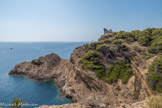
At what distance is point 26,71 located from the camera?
43906 millimetres

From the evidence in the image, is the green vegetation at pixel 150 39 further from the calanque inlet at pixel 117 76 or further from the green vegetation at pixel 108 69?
the green vegetation at pixel 108 69

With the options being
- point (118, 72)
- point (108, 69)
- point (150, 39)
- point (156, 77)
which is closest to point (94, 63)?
point (108, 69)

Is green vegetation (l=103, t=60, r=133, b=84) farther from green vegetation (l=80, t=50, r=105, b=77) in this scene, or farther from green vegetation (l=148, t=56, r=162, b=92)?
green vegetation (l=148, t=56, r=162, b=92)

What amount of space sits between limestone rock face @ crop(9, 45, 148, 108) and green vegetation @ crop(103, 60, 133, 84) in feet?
4.03

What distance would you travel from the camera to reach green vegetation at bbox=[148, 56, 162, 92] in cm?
1942

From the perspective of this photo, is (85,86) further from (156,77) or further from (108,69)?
(156,77)

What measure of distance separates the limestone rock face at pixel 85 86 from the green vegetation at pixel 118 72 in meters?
1.23

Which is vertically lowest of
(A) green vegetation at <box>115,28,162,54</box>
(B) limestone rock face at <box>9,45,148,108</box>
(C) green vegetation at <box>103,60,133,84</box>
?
(B) limestone rock face at <box>9,45,148,108</box>

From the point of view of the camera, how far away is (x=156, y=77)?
19969 millimetres

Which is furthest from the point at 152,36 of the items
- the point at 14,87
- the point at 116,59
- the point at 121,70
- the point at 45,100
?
the point at 14,87

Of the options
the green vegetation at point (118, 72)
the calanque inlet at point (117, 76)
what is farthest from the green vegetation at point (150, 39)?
the green vegetation at point (118, 72)

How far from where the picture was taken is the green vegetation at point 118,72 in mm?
23806

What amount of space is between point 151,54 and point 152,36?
43.0 ft

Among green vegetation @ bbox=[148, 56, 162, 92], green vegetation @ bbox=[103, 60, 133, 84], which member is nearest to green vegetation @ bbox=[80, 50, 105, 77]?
green vegetation @ bbox=[103, 60, 133, 84]
